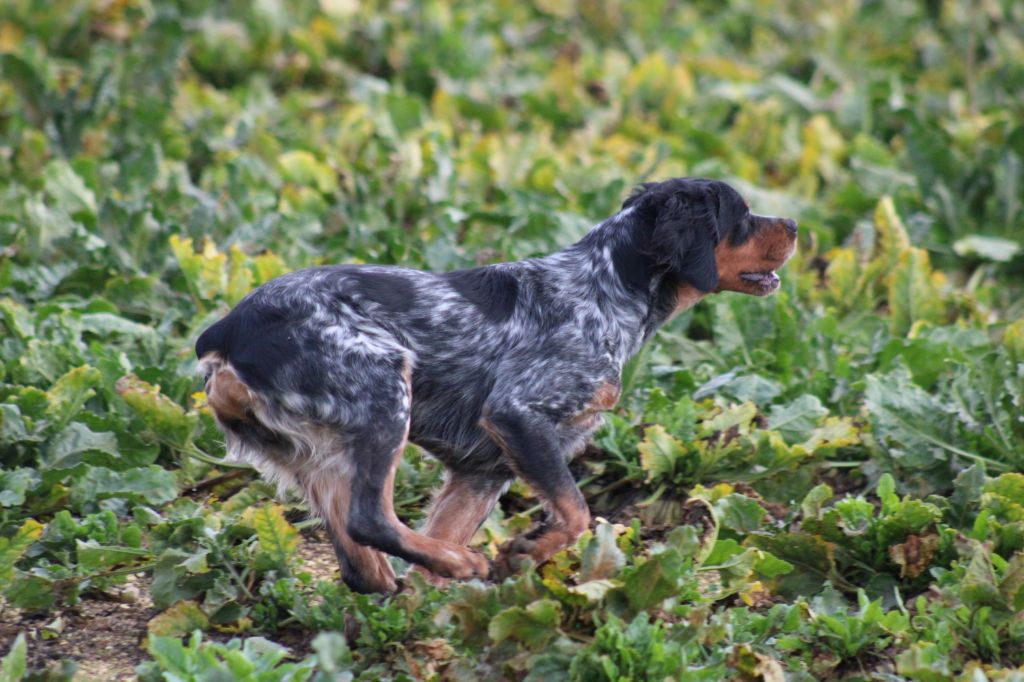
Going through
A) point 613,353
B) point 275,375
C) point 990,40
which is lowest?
point 990,40

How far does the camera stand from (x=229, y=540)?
16.7 ft

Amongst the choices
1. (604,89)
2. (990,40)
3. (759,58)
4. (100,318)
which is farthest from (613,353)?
(990,40)

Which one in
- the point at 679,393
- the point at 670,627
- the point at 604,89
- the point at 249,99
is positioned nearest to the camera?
the point at 670,627

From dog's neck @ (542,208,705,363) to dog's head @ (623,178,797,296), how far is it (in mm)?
48

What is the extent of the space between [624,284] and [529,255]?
6.17 ft

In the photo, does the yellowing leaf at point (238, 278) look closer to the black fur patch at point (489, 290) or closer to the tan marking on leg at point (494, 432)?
the black fur patch at point (489, 290)

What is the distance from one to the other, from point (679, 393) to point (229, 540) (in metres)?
2.15

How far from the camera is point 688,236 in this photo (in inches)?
204

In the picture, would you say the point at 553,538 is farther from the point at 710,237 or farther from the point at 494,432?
the point at 710,237

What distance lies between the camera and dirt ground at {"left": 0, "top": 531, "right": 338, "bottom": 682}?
176 inches

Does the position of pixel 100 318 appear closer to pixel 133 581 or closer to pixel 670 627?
pixel 133 581

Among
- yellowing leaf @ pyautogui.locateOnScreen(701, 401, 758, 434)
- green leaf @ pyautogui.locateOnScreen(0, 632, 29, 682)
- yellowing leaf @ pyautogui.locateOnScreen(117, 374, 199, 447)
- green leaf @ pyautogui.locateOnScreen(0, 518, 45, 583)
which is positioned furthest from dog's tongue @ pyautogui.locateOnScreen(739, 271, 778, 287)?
green leaf @ pyautogui.locateOnScreen(0, 632, 29, 682)

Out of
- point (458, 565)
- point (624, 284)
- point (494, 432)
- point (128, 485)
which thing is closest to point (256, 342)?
point (494, 432)

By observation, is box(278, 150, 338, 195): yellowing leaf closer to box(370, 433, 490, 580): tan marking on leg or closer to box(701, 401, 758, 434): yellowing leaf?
box(701, 401, 758, 434): yellowing leaf
